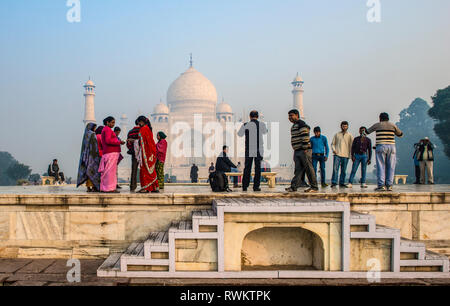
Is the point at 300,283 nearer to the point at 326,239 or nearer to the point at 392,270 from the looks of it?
the point at 326,239

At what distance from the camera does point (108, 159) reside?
633cm

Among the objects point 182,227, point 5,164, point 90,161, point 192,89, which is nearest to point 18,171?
point 5,164

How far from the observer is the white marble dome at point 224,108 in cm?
6222

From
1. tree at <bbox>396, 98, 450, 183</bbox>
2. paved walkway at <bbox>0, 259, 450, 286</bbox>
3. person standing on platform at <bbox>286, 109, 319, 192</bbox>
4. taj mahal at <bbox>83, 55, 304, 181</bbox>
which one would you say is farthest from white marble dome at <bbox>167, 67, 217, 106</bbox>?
paved walkway at <bbox>0, 259, 450, 286</bbox>

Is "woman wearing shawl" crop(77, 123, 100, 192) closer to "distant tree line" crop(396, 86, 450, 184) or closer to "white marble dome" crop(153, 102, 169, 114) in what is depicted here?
"distant tree line" crop(396, 86, 450, 184)

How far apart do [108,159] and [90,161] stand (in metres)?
0.44

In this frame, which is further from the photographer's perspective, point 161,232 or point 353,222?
point 161,232

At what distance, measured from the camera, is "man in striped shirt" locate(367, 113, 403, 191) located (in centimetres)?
653

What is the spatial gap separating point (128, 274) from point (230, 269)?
3.82 feet

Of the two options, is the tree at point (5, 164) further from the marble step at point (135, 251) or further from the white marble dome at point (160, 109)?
the marble step at point (135, 251)

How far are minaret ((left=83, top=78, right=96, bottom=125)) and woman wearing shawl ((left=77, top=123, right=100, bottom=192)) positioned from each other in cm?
5493

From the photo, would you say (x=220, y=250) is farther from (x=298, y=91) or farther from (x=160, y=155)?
(x=298, y=91)
